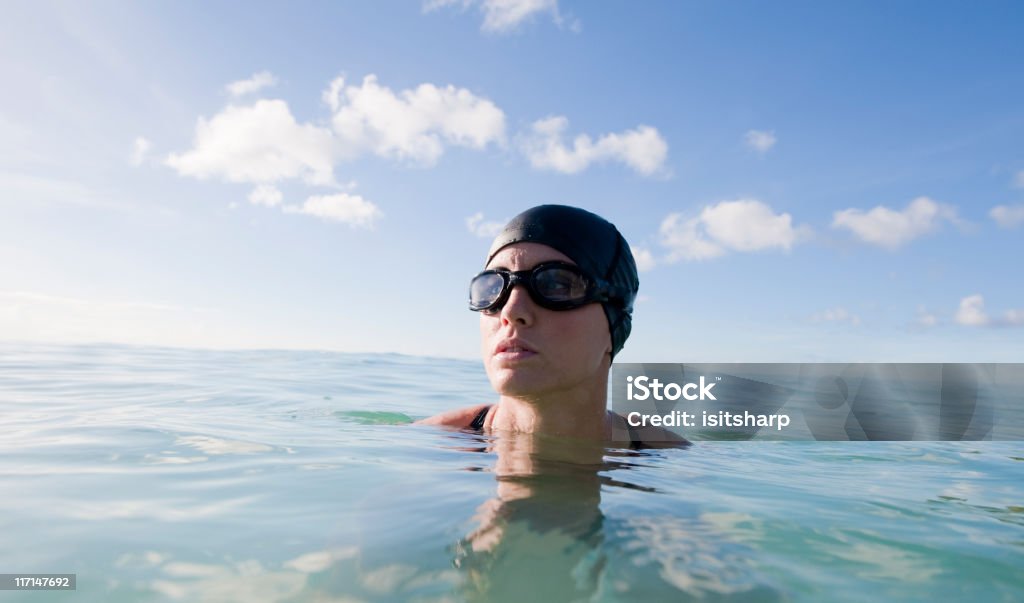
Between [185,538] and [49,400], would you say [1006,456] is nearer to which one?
[185,538]

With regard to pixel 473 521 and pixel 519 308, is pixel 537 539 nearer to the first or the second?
pixel 473 521

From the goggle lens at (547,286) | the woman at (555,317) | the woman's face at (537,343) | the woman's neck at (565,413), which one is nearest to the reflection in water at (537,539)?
the woman's face at (537,343)

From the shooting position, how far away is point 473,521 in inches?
85.6

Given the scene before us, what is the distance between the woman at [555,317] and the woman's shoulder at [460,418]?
0.45m

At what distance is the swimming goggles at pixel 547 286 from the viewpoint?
3.96 m

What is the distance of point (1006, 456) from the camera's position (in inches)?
215

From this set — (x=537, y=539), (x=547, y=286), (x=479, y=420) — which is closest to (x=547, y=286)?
(x=547, y=286)

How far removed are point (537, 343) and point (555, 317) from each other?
0.74ft

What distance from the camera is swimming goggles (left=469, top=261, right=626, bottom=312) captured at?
13.0 ft

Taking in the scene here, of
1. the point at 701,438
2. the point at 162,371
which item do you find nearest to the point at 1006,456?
the point at 701,438

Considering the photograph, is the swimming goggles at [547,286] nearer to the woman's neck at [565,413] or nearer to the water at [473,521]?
the woman's neck at [565,413]

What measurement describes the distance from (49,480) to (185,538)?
135cm

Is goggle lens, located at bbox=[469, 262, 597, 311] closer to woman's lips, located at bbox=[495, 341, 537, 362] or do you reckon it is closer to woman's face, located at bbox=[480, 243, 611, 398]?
woman's face, located at bbox=[480, 243, 611, 398]

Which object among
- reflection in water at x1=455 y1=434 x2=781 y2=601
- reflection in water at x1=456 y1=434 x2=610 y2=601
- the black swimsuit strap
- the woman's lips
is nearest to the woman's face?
the woman's lips
